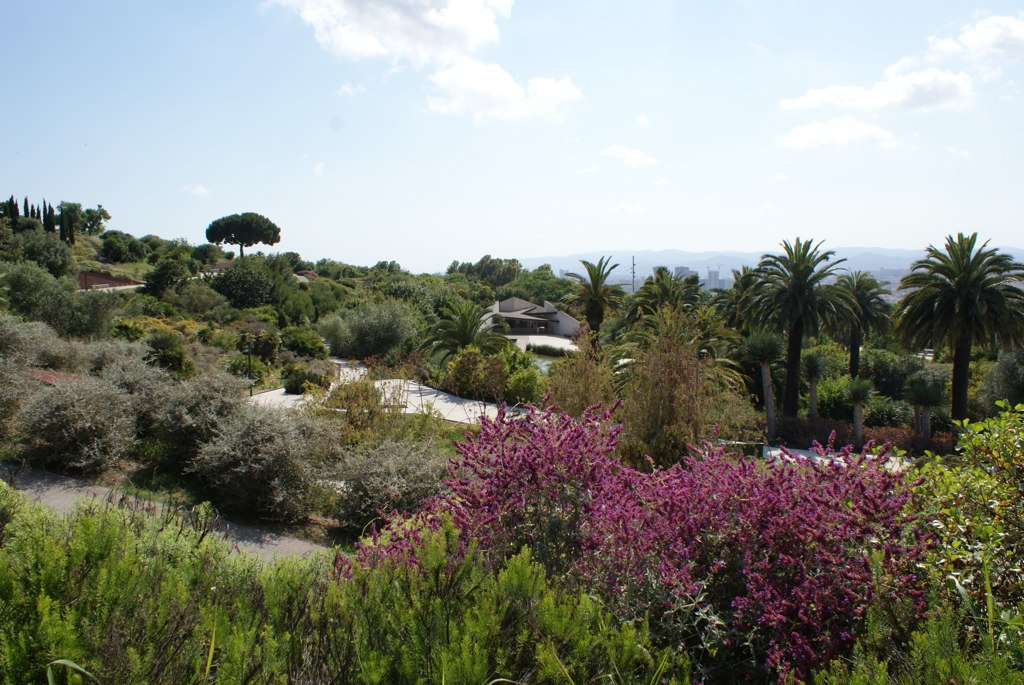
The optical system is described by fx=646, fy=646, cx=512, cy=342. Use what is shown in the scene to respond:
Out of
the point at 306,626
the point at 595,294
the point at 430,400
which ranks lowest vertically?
the point at 430,400

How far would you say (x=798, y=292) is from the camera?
21.8m

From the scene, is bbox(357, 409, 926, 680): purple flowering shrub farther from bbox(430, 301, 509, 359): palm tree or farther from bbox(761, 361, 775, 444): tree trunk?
bbox(761, 361, 775, 444): tree trunk

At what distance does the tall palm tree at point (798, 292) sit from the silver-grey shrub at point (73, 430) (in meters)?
19.6

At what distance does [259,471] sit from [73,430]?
248 cm

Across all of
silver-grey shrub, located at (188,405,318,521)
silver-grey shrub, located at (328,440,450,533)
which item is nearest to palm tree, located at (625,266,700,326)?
silver-grey shrub, located at (328,440,450,533)

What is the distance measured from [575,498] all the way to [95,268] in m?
47.7

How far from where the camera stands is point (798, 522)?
2688 mm

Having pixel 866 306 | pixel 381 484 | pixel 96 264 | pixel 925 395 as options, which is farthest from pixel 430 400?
pixel 96 264

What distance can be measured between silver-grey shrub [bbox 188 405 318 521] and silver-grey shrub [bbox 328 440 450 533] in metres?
0.42

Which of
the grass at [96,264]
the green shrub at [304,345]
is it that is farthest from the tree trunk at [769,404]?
the grass at [96,264]

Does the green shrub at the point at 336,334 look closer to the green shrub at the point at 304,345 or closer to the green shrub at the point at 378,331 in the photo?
the green shrub at the point at 378,331

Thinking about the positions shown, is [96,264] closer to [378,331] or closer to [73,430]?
[378,331]

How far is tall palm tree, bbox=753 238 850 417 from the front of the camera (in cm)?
2156

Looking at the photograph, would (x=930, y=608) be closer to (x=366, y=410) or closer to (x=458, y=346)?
(x=366, y=410)
